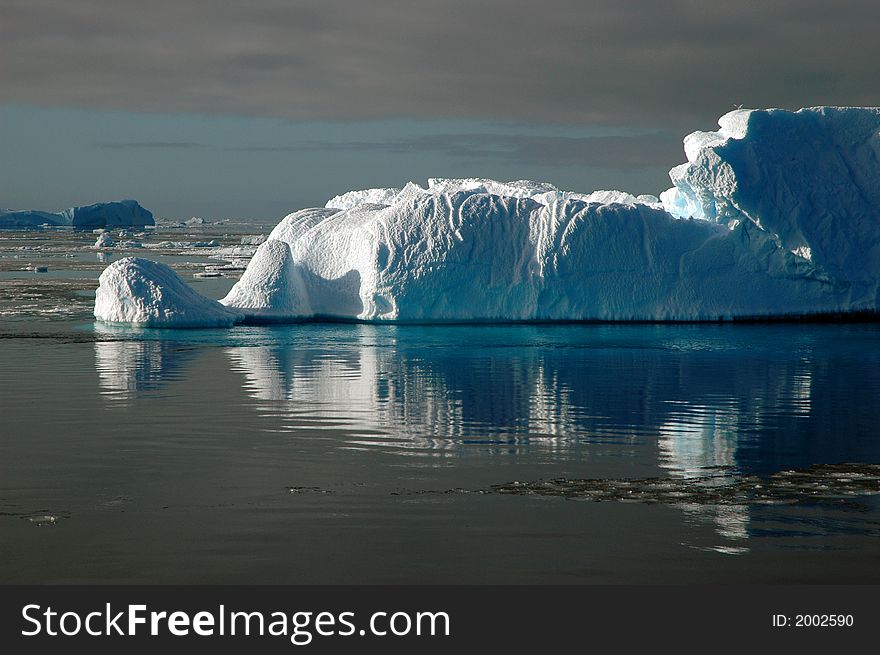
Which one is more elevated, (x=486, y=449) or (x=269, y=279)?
(x=269, y=279)

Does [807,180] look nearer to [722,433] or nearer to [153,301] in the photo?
[722,433]

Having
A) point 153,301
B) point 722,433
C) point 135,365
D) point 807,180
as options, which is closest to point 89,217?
point 153,301

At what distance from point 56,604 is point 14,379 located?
7.95 meters

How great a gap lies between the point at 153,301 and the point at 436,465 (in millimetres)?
10839

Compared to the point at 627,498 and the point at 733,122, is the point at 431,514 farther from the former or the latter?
the point at 733,122

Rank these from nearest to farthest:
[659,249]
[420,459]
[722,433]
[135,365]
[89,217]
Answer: [420,459] < [722,433] < [135,365] < [659,249] < [89,217]

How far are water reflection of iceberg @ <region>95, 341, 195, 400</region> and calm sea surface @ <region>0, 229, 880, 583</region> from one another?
2.6 inches

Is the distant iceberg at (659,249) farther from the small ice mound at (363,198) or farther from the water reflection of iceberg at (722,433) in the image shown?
the small ice mound at (363,198)

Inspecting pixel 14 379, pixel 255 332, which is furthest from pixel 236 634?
pixel 255 332

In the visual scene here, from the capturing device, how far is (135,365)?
45.7 feet

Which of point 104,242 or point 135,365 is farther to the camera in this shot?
point 104,242

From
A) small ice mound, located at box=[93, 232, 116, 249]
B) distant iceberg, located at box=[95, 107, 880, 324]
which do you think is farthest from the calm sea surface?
small ice mound, located at box=[93, 232, 116, 249]

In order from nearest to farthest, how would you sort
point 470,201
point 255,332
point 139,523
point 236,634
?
point 236,634, point 139,523, point 255,332, point 470,201

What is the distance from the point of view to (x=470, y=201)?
1895 centimetres
